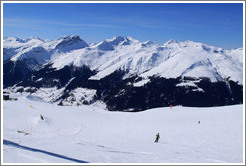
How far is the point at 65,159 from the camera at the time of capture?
1551 cm

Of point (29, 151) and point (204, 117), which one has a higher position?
point (204, 117)

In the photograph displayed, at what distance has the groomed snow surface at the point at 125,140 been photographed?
56.1ft

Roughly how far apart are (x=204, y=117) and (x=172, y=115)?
26.1 ft

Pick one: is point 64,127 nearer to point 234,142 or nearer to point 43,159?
point 43,159

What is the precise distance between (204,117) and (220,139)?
16.3m

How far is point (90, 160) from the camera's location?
15719 millimetres

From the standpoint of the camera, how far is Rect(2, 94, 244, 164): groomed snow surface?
673 inches

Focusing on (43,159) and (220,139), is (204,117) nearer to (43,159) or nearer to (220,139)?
(220,139)

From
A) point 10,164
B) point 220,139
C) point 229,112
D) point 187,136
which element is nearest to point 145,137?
point 187,136

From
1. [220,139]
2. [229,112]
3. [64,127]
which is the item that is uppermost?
[229,112]

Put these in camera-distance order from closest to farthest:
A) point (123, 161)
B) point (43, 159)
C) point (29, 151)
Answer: point (43, 159) < point (123, 161) < point (29, 151)

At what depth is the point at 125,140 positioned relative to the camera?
29.2 metres

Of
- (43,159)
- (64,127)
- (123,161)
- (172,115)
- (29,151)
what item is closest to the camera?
(43,159)

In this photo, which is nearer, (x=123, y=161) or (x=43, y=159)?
(x=43, y=159)
